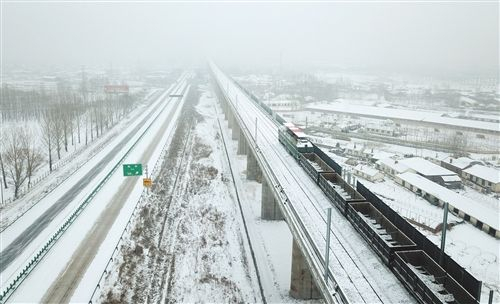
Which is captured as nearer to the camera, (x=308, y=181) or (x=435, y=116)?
(x=308, y=181)

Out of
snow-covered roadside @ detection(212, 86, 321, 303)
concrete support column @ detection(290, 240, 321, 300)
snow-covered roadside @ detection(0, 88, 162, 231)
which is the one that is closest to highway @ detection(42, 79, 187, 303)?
snow-covered roadside @ detection(0, 88, 162, 231)

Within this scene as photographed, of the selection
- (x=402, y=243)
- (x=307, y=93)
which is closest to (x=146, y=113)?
(x=307, y=93)

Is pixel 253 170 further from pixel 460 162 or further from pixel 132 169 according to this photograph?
pixel 460 162

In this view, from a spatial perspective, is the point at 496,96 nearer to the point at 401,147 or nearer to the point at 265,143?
the point at 401,147

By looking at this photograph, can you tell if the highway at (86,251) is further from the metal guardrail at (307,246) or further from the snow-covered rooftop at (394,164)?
the snow-covered rooftop at (394,164)

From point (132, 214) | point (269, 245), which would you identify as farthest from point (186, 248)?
point (132, 214)

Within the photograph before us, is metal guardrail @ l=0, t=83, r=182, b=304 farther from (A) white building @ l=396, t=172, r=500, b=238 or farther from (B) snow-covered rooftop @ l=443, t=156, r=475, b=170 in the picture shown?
(B) snow-covered rooftop @ l=443, t=156, r=475, b=170

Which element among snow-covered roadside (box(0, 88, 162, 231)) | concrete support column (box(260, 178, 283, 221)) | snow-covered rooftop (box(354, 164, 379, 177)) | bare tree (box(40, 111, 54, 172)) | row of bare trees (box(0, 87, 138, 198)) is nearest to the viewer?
snow-covered roadside (box(0, 88, 162, 231))
